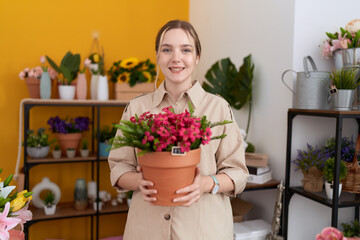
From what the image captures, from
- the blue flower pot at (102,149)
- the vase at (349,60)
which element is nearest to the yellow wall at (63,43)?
the blue flower pot at (102,149)

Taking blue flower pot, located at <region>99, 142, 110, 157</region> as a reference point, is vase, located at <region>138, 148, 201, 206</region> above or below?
above

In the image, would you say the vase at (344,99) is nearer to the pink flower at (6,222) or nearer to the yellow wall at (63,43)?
the pink flower at (6,222)

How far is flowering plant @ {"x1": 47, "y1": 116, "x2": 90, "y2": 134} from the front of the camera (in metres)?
2.58

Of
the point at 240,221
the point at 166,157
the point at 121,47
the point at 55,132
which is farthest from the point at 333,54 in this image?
Result: the point at 55,132

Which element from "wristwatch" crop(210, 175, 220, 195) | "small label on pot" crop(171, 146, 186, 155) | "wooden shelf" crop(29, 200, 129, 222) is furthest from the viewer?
"wooden shelf" crop(29, 200, 129, 222)

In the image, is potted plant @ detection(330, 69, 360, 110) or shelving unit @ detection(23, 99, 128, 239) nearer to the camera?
potted plant @ detection(330, 69, 360, 110)

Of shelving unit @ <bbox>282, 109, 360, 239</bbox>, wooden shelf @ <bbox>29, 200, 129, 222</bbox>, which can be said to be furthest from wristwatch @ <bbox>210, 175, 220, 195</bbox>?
wooden shelf @ <bbox>29, 200, 129, 222</bbox>

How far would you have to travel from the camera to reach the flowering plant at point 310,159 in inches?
72.5

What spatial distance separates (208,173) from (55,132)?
177 cm

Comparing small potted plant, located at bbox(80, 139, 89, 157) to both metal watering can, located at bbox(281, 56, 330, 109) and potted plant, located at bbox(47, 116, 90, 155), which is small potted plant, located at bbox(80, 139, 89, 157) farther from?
metal watering can, located at bbox(281, 56, 330, 109)

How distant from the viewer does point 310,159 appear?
6.14ft

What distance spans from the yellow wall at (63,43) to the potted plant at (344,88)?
5.71 ft

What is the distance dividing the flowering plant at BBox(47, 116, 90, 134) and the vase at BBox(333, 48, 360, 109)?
181 centimetres

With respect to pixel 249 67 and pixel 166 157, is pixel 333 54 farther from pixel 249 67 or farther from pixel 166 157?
pixel 166 157
